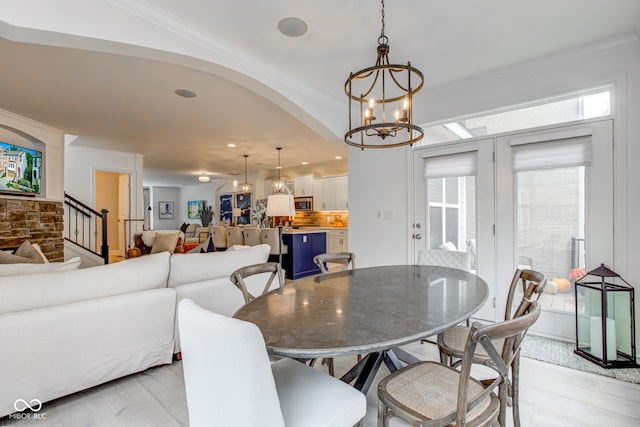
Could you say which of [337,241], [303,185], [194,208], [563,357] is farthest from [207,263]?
[194,208]

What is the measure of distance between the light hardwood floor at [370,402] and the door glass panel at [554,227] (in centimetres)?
92

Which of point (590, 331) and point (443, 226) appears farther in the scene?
point (443, 226)

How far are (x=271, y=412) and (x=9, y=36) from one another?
2.52 meters

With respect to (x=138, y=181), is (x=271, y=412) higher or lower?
lower

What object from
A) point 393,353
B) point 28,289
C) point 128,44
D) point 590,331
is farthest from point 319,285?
point 590,331

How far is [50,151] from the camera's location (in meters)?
4.98

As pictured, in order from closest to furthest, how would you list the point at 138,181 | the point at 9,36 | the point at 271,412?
1. the point at 271,412
2. the point at 9,36
3. the point at 138,181

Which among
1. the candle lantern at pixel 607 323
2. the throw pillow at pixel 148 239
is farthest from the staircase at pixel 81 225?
the candle lantern at pixel 607 323

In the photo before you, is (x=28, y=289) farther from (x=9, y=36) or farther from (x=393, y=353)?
(x=393, y=353)

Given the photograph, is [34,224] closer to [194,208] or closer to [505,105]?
→ [505,105]

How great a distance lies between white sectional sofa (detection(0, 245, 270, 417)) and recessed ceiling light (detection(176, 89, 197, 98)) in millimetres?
2059

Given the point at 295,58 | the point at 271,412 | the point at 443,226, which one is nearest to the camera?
the point at 271,412

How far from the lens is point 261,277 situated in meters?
2.97

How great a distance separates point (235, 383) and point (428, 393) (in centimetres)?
80
